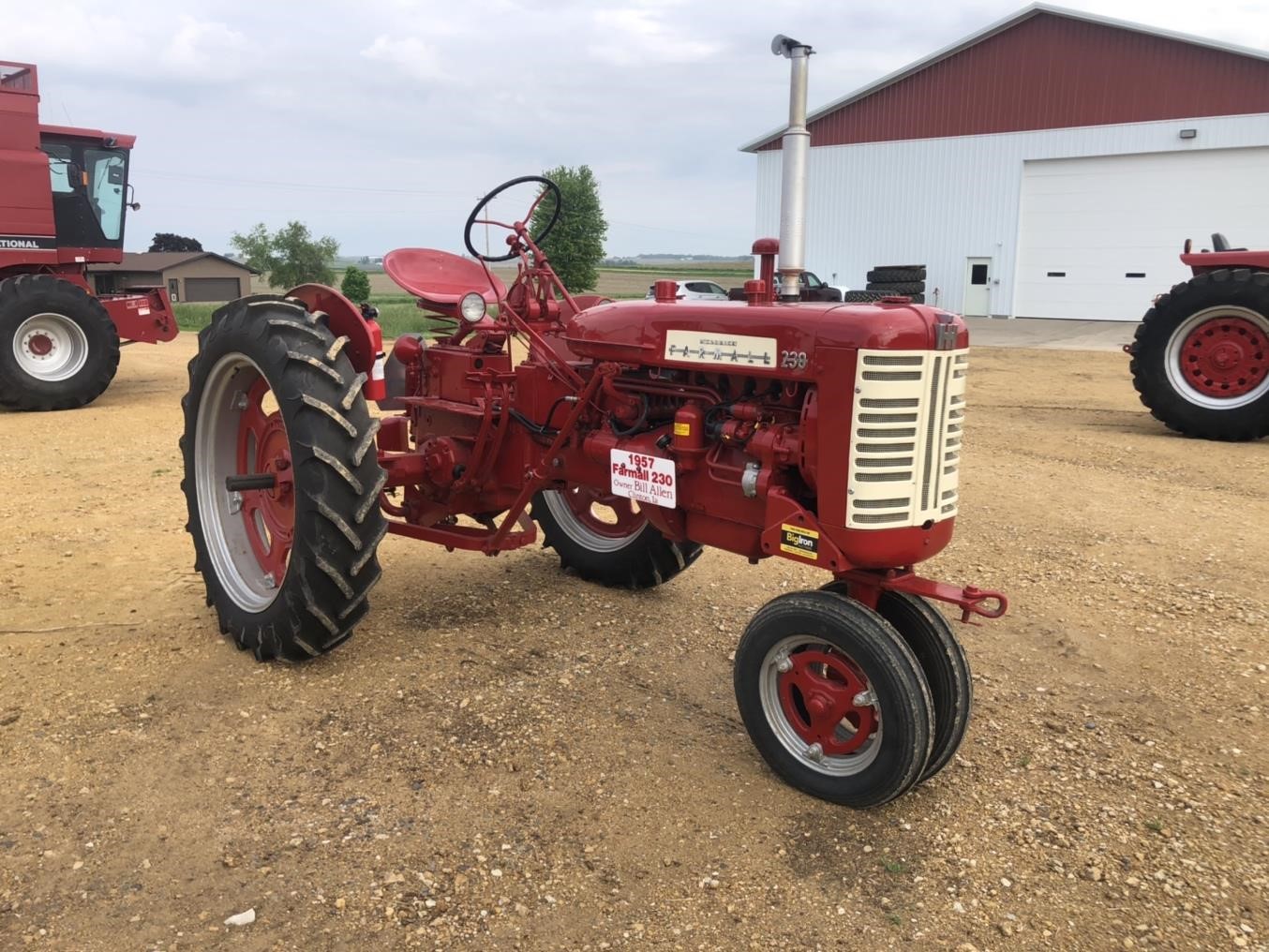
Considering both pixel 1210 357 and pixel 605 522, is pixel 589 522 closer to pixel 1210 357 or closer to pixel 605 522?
pixel 605 522

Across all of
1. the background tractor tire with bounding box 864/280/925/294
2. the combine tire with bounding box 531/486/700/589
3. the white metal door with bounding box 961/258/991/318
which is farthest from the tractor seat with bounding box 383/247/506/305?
the white metal door with bounding box 961/258/991/318

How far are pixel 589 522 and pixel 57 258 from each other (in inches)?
348

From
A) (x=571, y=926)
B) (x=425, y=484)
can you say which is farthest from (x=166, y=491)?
(x=571, y=926)

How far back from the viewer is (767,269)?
344 cm

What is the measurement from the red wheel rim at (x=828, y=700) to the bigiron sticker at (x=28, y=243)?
10.4 m

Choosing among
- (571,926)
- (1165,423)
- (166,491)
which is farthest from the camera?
(1165,423)

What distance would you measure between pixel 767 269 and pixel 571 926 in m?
2.18

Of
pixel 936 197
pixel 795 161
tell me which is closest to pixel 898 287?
pixel 936 197

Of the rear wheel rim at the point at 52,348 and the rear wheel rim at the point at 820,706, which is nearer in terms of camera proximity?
the rear wheel rim at the point at 820,706

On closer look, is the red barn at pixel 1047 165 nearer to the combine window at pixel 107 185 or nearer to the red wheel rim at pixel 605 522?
the combine window at pixel 107 185

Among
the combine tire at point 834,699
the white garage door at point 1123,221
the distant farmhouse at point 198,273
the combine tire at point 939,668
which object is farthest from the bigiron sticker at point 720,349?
the distant farmhouse at point 198,273

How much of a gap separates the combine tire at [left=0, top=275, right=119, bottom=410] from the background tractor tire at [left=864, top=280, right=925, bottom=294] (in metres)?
14.2

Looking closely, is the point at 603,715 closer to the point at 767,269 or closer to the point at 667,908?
the point at 667,908

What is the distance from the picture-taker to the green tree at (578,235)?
32.0 m
